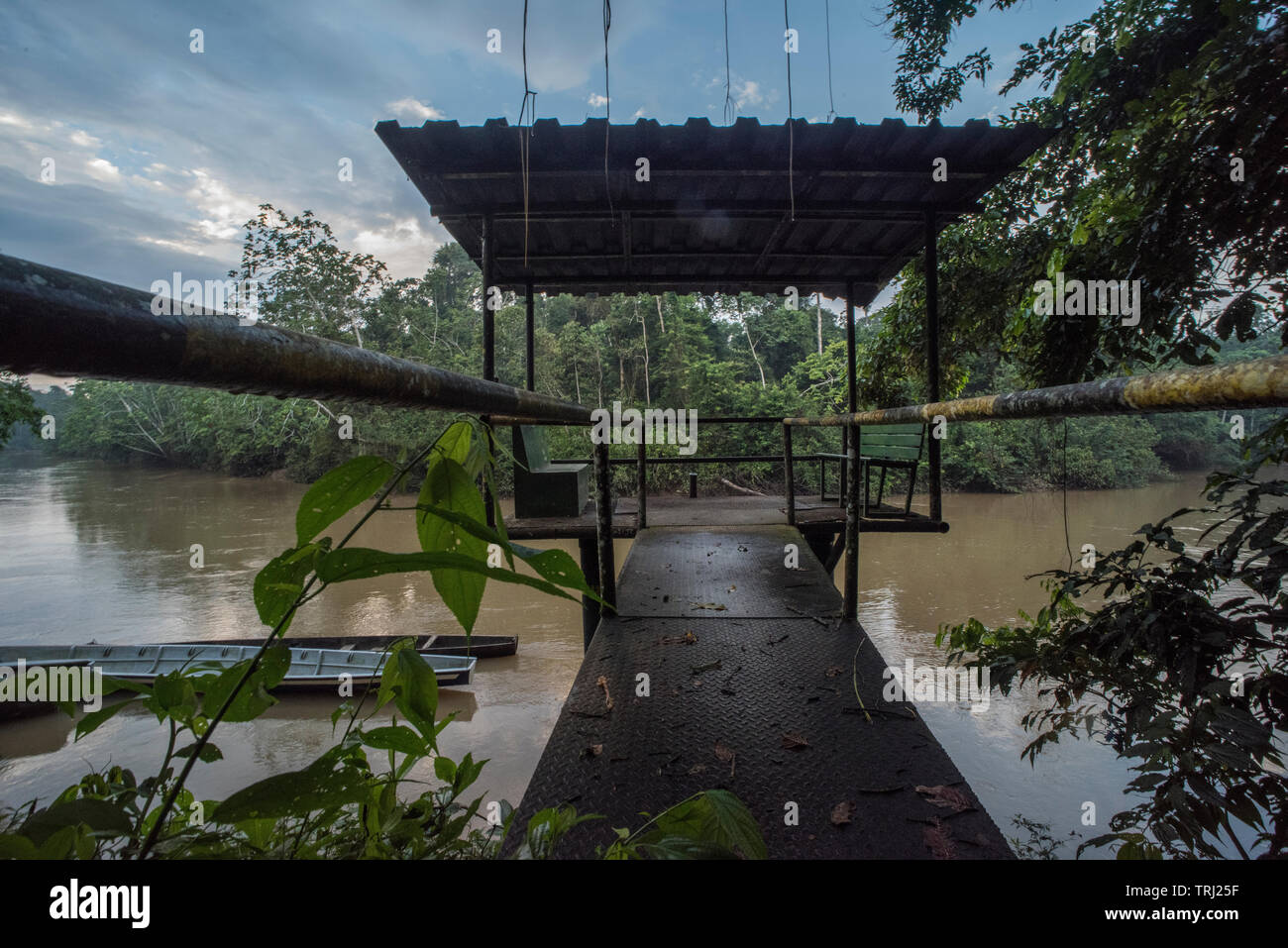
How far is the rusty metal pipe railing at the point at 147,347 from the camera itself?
24 cm

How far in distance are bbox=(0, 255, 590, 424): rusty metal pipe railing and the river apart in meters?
0.37

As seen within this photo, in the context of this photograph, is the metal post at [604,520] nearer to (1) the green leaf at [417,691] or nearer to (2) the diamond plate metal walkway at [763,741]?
(2) the diamond plate metal walkway at [763,741]

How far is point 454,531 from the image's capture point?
440 millimetres

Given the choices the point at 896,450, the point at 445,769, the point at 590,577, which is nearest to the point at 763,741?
the point at 445,769

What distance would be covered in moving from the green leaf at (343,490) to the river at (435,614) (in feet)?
0.87

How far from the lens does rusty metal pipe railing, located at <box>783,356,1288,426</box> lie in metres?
0.55

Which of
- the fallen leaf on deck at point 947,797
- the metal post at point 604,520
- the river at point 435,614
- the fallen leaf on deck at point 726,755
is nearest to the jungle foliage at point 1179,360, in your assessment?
the fallen leaf on deck at point 947,797

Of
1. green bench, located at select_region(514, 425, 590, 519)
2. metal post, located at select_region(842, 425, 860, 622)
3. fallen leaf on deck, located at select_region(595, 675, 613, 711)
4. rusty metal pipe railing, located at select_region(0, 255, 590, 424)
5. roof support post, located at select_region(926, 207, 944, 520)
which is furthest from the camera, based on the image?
green bench, located at select_region(514, 425, 590, 519)

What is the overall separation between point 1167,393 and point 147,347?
987 millimetres

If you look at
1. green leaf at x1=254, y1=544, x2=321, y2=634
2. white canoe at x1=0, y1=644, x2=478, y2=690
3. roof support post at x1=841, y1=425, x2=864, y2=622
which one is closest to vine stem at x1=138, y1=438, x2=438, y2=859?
green leaf at x1=254, y1=544, x2=321, y2=634

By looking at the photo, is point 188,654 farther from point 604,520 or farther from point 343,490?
point 343,490

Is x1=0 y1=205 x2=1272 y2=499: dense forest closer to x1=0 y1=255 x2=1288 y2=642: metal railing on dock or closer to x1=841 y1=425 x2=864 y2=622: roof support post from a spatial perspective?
x1=841 y1=425 x2=864 y2=622: roof support post

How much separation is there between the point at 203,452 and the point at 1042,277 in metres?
39.6

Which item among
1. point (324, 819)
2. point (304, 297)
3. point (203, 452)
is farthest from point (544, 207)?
point (203, 452)
